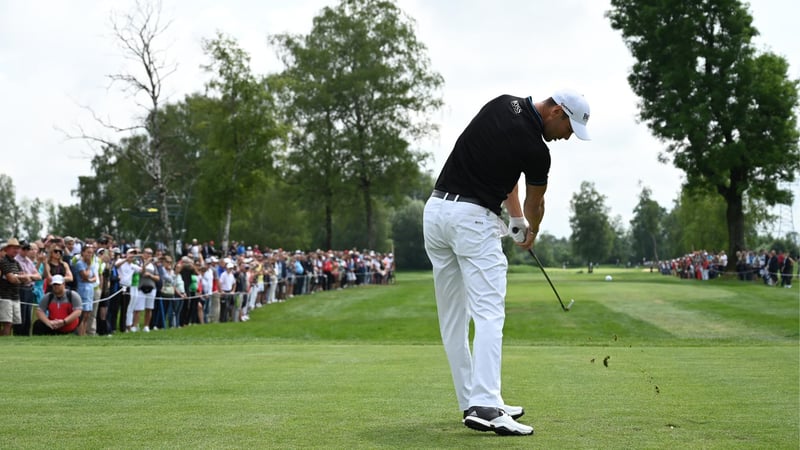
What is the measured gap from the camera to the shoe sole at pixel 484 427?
5816 mm

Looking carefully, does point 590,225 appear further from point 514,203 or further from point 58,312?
point 514,203

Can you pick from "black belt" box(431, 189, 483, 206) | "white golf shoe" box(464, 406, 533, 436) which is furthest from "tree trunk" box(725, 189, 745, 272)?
"white golf shoe" box(464, 406, 533, 436)

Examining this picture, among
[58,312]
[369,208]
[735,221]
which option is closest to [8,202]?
[369,208]

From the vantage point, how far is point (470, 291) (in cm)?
645

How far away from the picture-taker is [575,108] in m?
6.43

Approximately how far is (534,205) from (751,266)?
5672 cm

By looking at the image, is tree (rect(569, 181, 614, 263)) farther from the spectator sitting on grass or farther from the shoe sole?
the shoe sole

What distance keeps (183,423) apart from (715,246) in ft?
301

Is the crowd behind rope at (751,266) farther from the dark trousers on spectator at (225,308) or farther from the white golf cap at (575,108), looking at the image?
the white golf cap at (575,108)

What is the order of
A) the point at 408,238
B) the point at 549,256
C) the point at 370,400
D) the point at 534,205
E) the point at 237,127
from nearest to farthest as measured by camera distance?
the point at 534,205
the point at 370,400
the point at 237,127
the point at 408,238
the point at 549,256

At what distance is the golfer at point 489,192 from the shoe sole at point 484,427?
0.21 metres

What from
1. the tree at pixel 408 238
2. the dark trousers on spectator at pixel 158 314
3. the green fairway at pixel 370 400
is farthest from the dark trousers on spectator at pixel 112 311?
the tree at pixel 408 238

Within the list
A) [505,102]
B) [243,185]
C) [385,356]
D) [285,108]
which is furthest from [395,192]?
[505,102]

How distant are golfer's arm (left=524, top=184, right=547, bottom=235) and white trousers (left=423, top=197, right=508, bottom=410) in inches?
11.0
